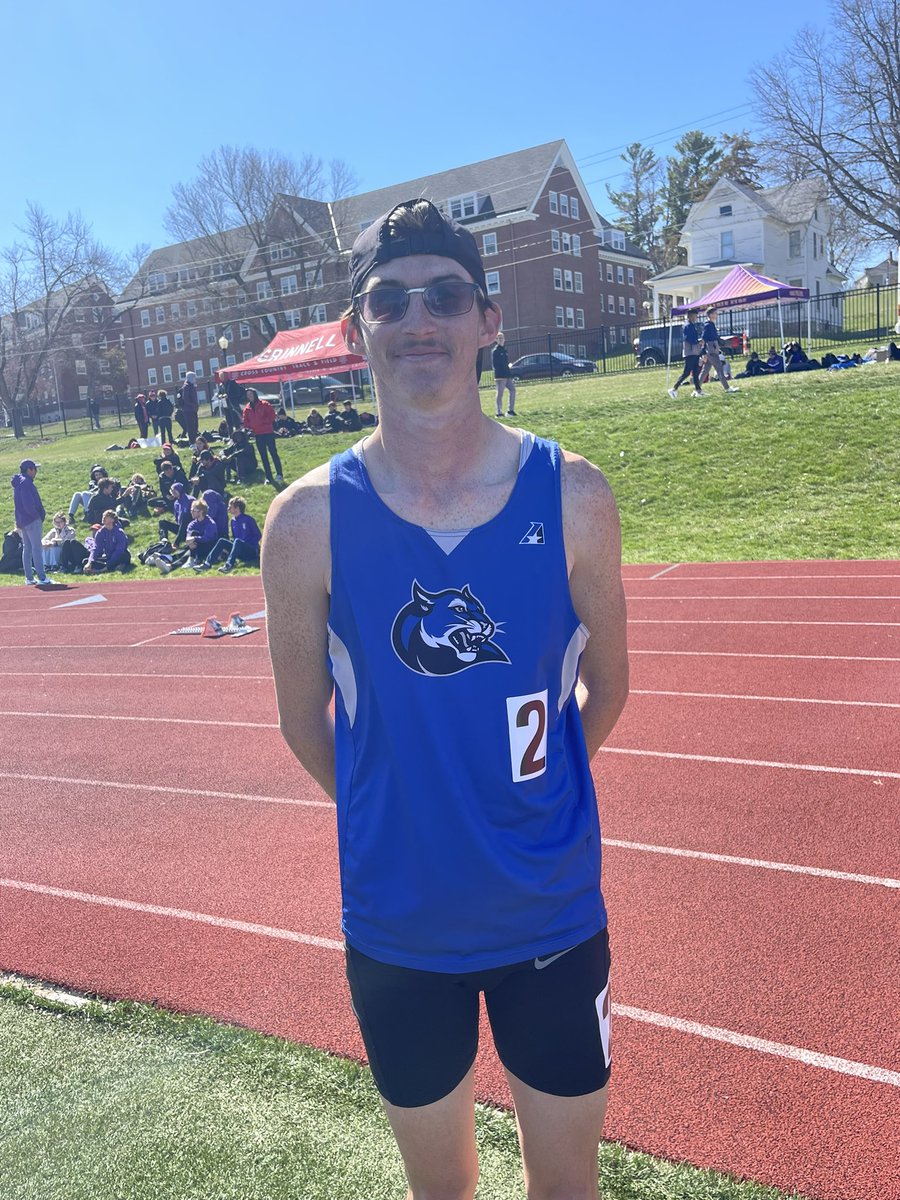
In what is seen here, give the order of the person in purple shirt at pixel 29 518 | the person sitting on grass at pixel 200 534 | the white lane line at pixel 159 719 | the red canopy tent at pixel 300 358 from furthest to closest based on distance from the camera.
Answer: the red canopy tent at pixel 300 358 → the person sitting on grass at pixel 200 534 → the person in purple shirt at pixel 29 518 → the white lane line at pixel 159 719

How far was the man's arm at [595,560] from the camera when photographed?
5.73ft

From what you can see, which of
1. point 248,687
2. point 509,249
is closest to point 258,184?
point 509,249

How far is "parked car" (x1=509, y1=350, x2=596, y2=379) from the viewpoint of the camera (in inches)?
1337

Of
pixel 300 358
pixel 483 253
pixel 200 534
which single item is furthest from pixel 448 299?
pixel 483 253

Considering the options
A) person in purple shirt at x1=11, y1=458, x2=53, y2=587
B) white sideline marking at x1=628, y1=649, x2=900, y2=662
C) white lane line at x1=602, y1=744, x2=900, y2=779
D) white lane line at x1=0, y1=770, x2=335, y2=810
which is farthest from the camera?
person in purple shirt at x1=11, y1=458, x2=53, y2=587

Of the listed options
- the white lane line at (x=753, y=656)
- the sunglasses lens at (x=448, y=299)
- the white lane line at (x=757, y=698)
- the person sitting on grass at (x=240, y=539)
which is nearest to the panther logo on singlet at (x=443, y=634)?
the sunglasses lens at (x=448, y=299)

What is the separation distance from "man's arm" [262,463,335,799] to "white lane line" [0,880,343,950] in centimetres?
241

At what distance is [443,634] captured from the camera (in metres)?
1.65

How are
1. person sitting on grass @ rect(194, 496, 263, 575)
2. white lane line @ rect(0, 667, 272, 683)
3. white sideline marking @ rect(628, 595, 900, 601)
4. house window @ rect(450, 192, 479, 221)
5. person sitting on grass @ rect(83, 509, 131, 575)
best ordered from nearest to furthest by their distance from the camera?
white lane line @ rect(0, 667, 272, 683)
white sideline marking @ rect(628, 595, 900, 601)
person sitting on grass @ rect(194, 496, 263, 575)
person sitting on grass @ rect(83, 509, 131, 575)
house window @ rect(450, 192, 479, 221)

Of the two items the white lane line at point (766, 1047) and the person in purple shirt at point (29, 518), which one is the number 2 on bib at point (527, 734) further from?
the person in purple shirt at point (29, 518)

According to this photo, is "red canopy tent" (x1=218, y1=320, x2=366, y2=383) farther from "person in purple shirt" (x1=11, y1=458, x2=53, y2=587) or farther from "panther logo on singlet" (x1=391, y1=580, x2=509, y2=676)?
"panther logo on singlet" (x1=391, y1=580, x2=509, y2=676)

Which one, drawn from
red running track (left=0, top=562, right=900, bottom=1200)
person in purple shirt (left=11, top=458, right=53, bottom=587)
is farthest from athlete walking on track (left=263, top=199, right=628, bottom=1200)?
person in purple shirt (left=11, top=458, right=53, bottom=587)

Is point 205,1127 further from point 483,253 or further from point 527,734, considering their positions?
point 483,253

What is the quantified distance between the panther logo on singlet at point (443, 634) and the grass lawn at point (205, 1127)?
1.74 meters
